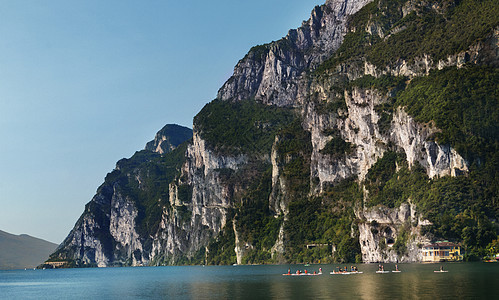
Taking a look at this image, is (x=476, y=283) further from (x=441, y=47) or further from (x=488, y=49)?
(x=441, y=47)

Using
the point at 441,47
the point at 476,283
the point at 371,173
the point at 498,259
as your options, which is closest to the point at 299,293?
the point at 476,283

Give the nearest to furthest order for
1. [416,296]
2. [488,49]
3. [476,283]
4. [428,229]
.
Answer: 1. [416,296]
2. [476,283]
3. [428,229]
4. [488,49]

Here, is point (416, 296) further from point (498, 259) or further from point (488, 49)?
point (488, 49)

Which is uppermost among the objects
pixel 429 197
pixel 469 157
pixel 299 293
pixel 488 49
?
pixel 488 49

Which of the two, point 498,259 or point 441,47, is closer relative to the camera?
point 498,259

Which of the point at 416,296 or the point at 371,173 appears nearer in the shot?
the point at 416,296

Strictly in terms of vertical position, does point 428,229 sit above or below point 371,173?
below

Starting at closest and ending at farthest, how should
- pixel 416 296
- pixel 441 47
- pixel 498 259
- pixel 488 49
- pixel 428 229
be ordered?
1. pixel 416 296
2. pixel 498 259
3. pixel 428 229
4. pixel 488 49
5. pixel 441 47

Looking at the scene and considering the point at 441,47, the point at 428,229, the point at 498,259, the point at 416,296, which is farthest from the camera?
the point at 441,47

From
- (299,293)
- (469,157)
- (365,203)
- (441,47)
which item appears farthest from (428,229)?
(299,293)
